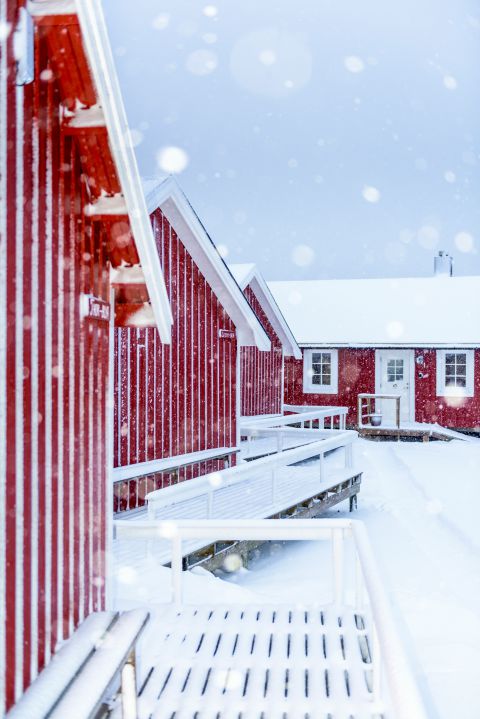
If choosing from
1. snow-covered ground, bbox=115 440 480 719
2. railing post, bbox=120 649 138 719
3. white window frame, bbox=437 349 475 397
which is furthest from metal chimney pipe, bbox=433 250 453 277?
railing post, bbox=120 649 138 719

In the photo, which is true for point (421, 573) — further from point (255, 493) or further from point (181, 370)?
point (181, 370)

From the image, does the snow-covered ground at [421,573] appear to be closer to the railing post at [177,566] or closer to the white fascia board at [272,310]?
the railing post at [177,566]

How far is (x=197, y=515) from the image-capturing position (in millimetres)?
10242

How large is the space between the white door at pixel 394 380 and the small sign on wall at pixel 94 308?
22.2m

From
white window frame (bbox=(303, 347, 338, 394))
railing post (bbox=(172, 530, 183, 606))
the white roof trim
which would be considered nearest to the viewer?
railing post (bbox=(172, 530, 183, 606))

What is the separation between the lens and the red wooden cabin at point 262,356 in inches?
792

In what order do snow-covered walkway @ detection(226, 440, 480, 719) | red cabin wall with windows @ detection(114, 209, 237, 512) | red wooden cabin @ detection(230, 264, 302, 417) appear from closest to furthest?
snow-covered walkway @ detection(226, 440, 480, 719) < red cabin wall with windows @ detection(114, 209, 237, 512) < red wooden cabin @ detection(230, 264, 302, 417)

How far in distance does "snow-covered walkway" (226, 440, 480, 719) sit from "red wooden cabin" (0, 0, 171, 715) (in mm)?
3375

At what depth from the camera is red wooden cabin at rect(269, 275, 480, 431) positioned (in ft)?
84.5

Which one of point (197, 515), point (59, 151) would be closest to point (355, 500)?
point (197, 515)

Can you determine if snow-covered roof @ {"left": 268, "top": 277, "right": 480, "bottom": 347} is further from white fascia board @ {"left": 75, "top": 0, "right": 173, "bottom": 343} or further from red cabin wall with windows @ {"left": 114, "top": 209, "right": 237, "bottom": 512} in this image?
white fascia board @ {"left": 75, "top": 0, "right": 173, "bottom": 343}

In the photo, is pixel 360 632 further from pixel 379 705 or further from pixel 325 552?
pixel 325 552

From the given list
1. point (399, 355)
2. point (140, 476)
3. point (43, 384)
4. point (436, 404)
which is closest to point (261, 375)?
point (399, 355)

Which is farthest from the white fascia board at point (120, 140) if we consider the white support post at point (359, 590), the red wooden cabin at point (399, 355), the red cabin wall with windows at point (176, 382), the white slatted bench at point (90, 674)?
the red wooden cabin at point (399, 355)
